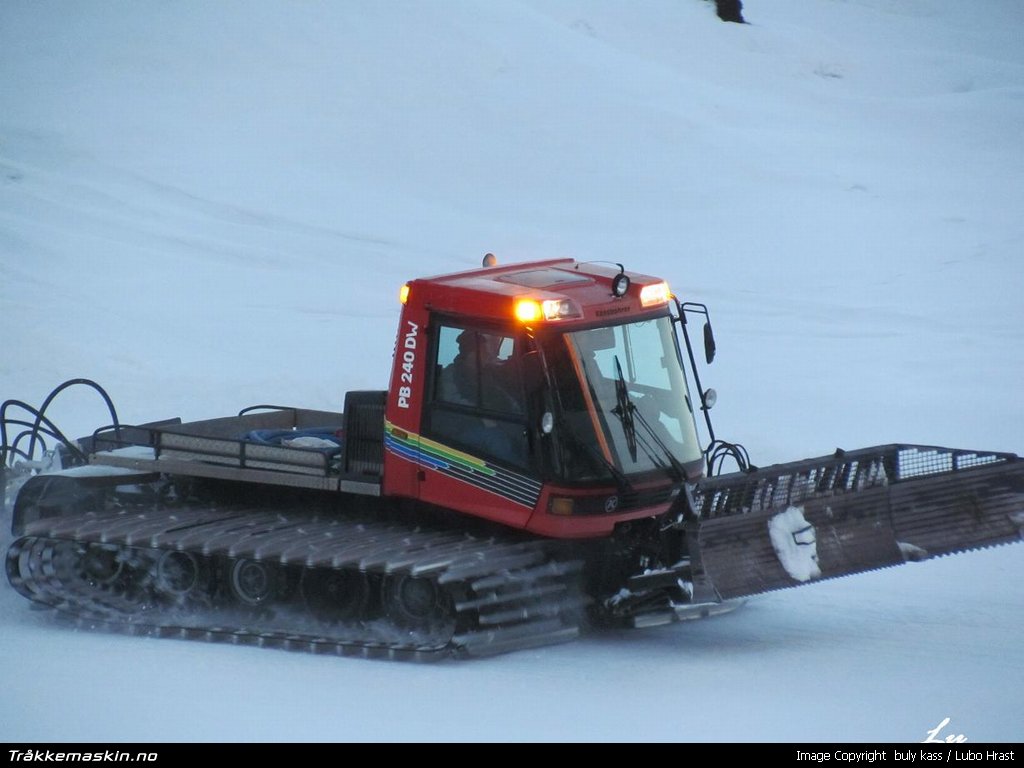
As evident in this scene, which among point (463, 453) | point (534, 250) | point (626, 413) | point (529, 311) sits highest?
point (534, 250)

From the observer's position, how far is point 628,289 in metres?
8.66

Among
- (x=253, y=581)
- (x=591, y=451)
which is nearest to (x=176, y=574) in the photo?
(x=253, y=581)

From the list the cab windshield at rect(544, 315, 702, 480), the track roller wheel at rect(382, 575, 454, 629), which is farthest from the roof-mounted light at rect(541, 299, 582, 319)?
the track roller wheel at rect(382, 575, 454, 629)

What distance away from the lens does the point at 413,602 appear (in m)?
8.34

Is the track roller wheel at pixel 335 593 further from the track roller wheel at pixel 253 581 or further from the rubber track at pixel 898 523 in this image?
the rubber track at pixel 898 523

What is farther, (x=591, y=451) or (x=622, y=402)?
(x=622, y=402)

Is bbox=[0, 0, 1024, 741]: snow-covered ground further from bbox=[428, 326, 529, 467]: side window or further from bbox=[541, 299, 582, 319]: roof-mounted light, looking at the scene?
bbox=[541, 299, 582, 319]: roof-mounted light

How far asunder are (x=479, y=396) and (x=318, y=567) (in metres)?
1.39

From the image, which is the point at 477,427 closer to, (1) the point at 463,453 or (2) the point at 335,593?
(1) the point at 463,453

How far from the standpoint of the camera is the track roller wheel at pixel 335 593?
852cm

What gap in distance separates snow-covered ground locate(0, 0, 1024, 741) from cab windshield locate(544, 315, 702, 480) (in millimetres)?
1078
